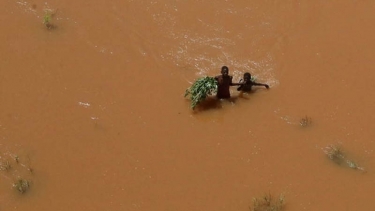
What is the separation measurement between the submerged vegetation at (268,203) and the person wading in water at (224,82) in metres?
1.73

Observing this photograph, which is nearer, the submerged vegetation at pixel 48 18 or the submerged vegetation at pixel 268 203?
the submerged vegetation at pixel 268 203

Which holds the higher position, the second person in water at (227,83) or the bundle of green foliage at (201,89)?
the second person in water at (227,83)

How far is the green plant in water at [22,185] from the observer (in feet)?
23.2

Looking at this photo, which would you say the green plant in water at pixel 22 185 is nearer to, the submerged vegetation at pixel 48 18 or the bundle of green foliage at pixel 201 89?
the bundle of green foliage at pixel 201 89

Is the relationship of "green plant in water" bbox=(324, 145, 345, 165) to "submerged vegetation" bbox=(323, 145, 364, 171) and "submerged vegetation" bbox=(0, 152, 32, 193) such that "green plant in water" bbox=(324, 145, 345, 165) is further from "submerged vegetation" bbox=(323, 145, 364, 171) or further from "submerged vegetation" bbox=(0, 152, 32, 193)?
"submerged vegetation" bbox=(0, 152, 32, 193)

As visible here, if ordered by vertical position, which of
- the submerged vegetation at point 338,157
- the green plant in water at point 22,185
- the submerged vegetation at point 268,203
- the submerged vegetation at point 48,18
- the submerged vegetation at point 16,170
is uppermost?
the submerged vegetation at point 48,18

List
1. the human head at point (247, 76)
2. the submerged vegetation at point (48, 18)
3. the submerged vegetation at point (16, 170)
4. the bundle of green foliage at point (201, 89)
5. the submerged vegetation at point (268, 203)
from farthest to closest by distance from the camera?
the submerged vegetation at point (48, 18) < the human head at point (247, 76) < the bundle of green foliage at point (201, 89) < the submerged vegetation at point (16, 170) < the submerged vegetation at point (268, 203)

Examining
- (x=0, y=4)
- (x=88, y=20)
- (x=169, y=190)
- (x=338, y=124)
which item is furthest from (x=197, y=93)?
(x=0, y=4)

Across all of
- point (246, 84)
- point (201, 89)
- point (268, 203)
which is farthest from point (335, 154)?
point (201, 89)

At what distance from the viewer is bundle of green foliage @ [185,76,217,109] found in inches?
312

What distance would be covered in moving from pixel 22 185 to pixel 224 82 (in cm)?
298

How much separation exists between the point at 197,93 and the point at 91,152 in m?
1.62

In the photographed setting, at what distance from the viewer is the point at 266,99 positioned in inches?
328

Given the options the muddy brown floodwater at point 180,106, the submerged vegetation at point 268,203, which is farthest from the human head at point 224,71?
the submerged vegetation at point 268,203
